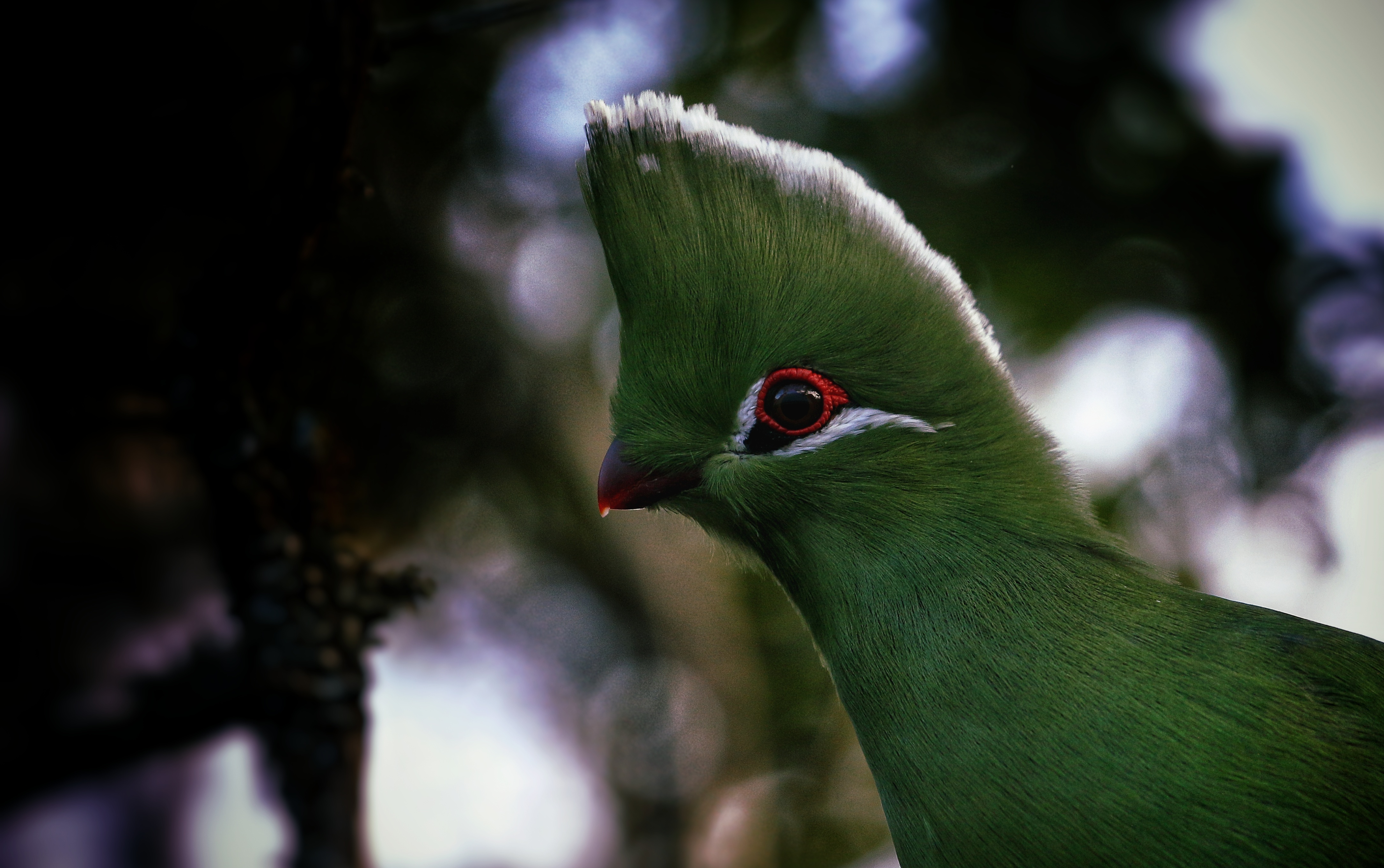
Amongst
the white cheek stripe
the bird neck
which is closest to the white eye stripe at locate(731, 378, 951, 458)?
the white cheek stripe

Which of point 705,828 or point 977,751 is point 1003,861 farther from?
point 705,828

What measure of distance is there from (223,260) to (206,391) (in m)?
0.25

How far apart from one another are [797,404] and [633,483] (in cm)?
31

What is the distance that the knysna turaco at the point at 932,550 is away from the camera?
0.85 metres

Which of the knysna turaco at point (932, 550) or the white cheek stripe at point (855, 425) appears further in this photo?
the white cheek stripe at point (855, 425)

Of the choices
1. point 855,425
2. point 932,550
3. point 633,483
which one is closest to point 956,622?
point 932,550

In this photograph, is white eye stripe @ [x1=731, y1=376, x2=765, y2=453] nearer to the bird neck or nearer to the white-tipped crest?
the bird neck

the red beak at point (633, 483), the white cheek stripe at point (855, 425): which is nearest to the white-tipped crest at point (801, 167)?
the white cheek stripe at point (855, 425)

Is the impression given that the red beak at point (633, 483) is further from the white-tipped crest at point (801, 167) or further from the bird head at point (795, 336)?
the white-tipped crest at point (801, 167)

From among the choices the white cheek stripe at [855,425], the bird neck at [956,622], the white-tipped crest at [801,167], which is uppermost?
the white-tipped crest at [801,167]

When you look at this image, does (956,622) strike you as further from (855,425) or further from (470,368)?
(470,368)

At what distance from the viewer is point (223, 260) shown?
1.20 metres

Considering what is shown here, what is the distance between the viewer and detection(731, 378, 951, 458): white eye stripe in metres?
1.08

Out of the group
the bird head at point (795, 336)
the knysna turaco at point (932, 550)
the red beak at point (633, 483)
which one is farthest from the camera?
the red beak at point (633, 483)
